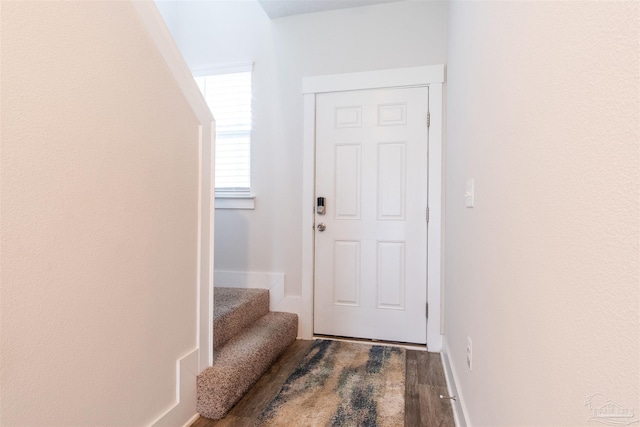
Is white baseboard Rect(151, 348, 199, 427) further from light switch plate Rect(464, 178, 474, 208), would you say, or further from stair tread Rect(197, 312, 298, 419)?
light switch plate Rect(464, 178, 474, 208)

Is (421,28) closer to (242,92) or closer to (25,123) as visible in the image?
(242,92)

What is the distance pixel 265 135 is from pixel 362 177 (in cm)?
88

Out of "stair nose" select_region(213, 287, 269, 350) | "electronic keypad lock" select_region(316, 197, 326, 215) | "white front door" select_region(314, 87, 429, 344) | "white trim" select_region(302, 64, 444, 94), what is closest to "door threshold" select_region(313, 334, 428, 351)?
"white front door" select_region(314, 87, 429, 344)

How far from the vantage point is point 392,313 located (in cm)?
252

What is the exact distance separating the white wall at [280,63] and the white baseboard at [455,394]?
46.4 inches

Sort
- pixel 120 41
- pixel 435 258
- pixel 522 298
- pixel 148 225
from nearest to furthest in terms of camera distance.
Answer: pixel 522 298, pixel 120 41, pixel 148 225, pixel 435 258

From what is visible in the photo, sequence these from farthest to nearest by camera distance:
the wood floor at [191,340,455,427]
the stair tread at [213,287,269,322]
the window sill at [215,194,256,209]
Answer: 1. the window sill at [215,194,256,209]
2. the stair tread at [213,287,269,322]
3. the wood floor at [191,340,455,427]

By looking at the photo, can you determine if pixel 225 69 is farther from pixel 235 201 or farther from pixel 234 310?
pixel 234 310

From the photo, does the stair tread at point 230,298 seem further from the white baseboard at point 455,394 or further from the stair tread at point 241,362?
the white baseboard at point 455,394

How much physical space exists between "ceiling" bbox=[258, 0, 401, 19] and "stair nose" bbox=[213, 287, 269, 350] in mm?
2229

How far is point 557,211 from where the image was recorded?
585mm

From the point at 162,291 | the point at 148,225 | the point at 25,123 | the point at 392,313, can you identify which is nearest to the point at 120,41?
the point at 25,123

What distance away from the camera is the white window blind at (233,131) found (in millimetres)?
2818

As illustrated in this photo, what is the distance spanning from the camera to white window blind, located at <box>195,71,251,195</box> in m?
2.82
